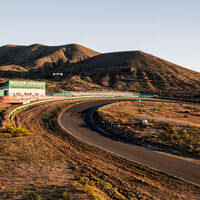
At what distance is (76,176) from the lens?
13023 millimetres

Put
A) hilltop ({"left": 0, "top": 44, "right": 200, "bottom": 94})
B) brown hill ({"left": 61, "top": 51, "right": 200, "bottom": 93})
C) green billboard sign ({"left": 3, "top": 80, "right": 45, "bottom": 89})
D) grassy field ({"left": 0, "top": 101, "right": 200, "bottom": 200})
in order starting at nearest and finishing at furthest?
grassy field ({"left": 0, "top": 101, "right": 200, "bottom": 200}) → green billboard sign ({"left": 3, "top": 80, "right": 45, "bottom": 89}) → hilltop ({"left": 0, "top": 44, "right": 200, "bottom": 94}) → brown hill ({"left": 61, "top": 51, "right": 200, "bottom": 93})

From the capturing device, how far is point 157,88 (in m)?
101

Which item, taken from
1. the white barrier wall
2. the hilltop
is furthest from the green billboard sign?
the hilltop

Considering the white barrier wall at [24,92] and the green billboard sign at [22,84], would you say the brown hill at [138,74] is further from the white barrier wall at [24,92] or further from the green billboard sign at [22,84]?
the white barrier wall at [24,92]

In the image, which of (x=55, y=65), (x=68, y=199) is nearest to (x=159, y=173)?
(x=68, y=199)

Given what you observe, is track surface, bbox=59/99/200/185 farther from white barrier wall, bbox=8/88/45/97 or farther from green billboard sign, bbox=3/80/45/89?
green billboard sign, bbox=3/80/45/89

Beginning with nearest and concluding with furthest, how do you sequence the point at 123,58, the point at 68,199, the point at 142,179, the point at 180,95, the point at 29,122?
the point at 68,199, the point at 142,179, the point at 29,122, the point at 180,95, the point at 123,58

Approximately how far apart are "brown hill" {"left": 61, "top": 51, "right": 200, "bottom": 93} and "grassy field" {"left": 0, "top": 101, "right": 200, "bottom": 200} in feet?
286

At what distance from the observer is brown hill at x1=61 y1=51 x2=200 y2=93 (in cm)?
10288

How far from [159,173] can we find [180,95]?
80000 millimetres

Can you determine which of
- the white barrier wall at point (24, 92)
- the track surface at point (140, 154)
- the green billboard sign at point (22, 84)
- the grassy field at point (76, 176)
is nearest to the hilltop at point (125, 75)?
the green billboard sign at point (22, 84)

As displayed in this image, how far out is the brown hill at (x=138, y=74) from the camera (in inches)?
4050

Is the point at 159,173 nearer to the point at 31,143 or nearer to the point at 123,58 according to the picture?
the point at 31,143

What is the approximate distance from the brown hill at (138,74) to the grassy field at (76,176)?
286 ft
